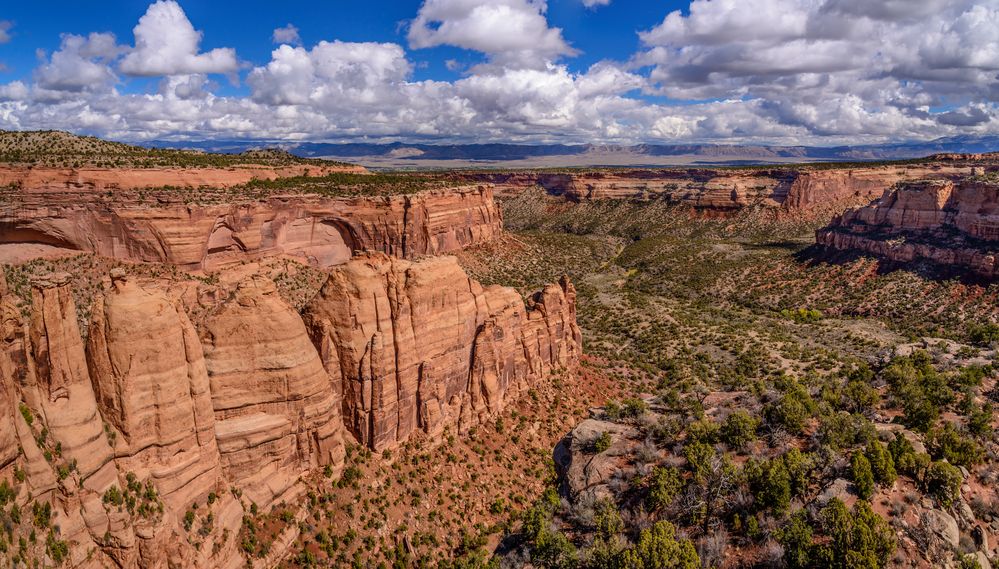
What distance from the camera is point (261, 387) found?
76.4ft

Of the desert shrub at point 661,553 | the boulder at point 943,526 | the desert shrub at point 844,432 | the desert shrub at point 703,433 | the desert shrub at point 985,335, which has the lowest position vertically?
the desert shrub at point 985,335

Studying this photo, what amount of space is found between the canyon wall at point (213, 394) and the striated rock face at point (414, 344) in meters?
0.09

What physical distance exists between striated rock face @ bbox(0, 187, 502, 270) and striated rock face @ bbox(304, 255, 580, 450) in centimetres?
3689

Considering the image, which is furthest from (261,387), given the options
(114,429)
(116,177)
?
(116,177)

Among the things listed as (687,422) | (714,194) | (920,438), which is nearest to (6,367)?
(687,422)

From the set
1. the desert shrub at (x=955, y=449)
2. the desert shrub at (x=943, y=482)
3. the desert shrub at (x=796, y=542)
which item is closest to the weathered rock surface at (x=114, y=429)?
the desert shrub at (x=796, y=542)

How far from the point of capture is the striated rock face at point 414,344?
2780 cm

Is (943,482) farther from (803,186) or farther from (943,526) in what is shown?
(803,186)

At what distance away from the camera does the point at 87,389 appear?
18594 mm

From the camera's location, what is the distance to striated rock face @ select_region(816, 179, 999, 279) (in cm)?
7900

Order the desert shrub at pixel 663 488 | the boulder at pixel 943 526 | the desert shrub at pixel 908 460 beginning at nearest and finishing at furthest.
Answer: the boulder at pixel 943 526 < the desert shrub at pixel 908 460 < the desert shrub at pixel 663 488

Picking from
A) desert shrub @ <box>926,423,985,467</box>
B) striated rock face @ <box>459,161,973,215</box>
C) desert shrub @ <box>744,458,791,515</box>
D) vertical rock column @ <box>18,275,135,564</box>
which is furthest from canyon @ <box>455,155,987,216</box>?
vertical rock column @ <box>18,275,135,564</box>

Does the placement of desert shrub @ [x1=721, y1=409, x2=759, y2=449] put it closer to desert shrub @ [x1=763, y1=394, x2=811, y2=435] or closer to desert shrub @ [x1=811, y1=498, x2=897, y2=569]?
desert shrub @ [x1=763, y1=394, x2=811, y2=435]

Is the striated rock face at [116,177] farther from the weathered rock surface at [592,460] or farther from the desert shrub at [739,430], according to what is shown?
the desert shrub at [739,430]
